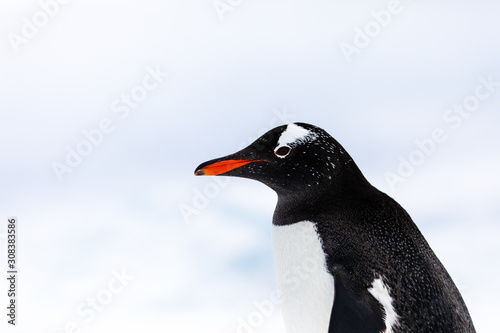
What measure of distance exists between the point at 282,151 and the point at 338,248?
519mm

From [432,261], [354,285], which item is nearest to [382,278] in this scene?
[354,285]

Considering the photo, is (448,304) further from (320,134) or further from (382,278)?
(320,134)

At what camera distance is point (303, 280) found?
235 centimetres

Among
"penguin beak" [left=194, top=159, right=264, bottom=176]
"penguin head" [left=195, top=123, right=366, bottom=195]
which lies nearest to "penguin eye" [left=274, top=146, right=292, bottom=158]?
"penguin head" [left=195, top=123, right=366, bottom=195]

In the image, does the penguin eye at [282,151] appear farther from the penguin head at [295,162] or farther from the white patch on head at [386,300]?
the white patch on head at [386,300]

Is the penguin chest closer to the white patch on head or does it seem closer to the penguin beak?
the white patch on head

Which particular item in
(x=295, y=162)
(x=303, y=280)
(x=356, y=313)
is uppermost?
(x=295, y=162)

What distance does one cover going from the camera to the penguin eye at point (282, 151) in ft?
8.22

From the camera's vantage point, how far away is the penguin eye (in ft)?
8.22

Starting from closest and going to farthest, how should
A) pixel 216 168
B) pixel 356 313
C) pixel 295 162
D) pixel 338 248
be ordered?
pixel 356 313 < pixel 338 248 < pixel 295 162 < pixel 216 168

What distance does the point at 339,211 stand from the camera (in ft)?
7.78

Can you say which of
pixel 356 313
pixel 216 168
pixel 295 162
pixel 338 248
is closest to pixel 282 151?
pixel 295 162

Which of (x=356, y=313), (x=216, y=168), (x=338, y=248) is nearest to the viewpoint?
(x=356, y=313)

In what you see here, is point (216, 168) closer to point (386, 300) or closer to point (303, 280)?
point (303, 280)
